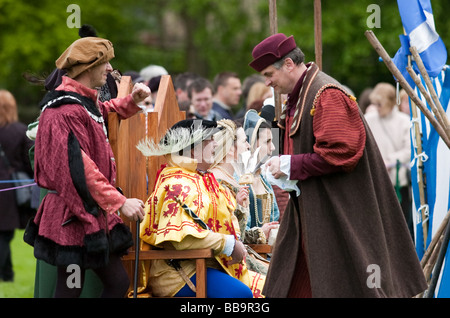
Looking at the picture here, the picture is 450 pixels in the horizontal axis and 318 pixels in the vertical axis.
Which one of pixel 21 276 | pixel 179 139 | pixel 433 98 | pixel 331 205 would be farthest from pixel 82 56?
pixel 21 276

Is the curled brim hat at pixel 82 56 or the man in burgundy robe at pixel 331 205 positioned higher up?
the curled brim hat at pixel 82 56

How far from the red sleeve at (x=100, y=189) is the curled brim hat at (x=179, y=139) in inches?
30.0

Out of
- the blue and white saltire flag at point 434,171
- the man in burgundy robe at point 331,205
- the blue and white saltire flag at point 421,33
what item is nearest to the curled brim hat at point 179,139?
the man in burgundy robe at point 331,205

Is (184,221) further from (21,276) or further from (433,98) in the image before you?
(21,276)

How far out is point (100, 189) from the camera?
15.1 feet

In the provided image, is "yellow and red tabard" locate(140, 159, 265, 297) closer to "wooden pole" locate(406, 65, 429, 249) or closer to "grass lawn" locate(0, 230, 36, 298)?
"wooden pole" locate(406, 65, 429, 249)

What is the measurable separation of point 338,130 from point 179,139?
1.23 m

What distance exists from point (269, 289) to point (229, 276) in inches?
22.9

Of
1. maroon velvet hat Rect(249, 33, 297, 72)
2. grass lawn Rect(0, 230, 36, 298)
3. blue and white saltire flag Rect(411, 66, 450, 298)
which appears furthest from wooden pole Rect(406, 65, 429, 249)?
grass lawn Rect(0, 230, 36, 298)

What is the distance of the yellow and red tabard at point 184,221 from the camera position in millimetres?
5184

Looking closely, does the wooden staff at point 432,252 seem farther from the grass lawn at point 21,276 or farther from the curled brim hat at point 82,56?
the grass lawn at point 21,276

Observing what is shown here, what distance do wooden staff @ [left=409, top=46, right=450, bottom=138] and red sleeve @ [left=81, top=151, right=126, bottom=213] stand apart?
2.53m

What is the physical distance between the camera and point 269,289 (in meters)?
4.87
